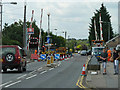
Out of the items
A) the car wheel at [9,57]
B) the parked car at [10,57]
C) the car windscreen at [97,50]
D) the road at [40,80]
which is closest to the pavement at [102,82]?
the road at [40,80]

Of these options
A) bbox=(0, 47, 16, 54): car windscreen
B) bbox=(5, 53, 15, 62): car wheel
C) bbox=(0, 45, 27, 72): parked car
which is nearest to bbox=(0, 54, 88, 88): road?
bbox=(0, 45, 27, 72): parked car

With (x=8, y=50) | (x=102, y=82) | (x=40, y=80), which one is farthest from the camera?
(x=8, y=50)

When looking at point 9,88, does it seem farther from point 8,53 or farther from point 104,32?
point 104,32

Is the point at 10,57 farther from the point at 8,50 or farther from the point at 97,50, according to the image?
the point at 97,50

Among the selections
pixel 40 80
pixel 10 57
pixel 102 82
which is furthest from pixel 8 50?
pixel 102 82

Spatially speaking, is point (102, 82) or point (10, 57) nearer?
point (102, 82)

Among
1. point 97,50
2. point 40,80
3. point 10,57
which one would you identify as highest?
point 97,50

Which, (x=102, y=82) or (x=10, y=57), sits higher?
(x=10, y=57)

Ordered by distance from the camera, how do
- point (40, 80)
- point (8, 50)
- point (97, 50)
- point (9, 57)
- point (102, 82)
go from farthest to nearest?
point (97, 50)
point (8, 50)
point (9, 57)
point (40, 80)
point (102, 82)

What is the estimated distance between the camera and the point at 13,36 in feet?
282

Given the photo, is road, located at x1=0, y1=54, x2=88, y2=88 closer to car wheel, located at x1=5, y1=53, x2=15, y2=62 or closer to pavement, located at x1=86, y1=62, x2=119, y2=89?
pavement, located at x1=86, y1=62, x2=119, y2=89

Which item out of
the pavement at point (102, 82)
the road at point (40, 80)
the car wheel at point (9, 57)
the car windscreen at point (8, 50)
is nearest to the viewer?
the pavement at point (102, 82)

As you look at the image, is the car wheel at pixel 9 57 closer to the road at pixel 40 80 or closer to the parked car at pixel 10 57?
the parked car at pixel 10 57

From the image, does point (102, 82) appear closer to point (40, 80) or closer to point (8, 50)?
point (40, 80)
